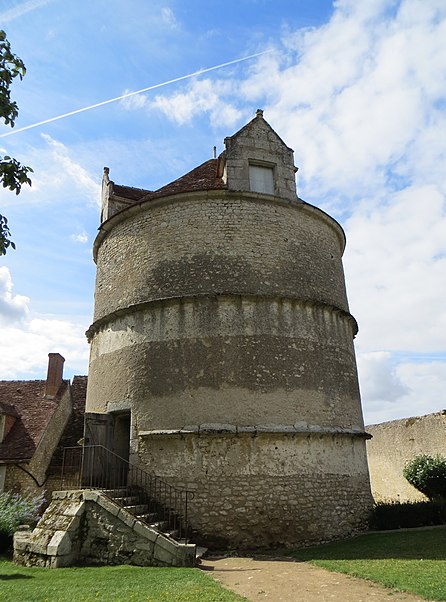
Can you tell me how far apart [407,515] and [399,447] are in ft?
24.3

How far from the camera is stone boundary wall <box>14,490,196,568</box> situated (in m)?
8.90

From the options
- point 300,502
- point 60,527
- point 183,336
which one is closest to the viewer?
point 60,527

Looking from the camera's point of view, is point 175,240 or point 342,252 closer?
point 175,240

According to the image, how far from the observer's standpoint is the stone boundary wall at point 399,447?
58.3 ft

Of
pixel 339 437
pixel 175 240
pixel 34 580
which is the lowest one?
pixel 34 580

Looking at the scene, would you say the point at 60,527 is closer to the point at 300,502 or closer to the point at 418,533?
the point at 300,502

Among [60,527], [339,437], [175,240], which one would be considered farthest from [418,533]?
[175,240]

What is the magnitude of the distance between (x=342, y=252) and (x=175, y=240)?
6130 mm

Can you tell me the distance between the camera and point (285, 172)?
14.2 meters

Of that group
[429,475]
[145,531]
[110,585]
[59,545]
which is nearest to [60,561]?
[59,545]

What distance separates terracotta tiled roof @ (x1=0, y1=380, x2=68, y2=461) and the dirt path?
32.1ft

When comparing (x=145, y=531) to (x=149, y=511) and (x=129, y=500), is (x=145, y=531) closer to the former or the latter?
(x=129, y=500)

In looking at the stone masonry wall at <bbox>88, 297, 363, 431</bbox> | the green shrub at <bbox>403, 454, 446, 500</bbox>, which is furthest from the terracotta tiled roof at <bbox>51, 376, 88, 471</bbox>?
the green shrub at <bbox>403, 454, 446, 500</bbox>

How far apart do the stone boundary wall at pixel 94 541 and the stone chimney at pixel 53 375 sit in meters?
10.1
